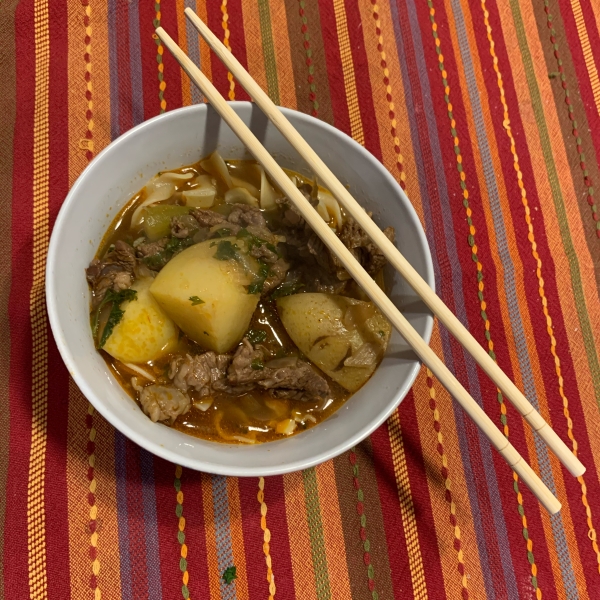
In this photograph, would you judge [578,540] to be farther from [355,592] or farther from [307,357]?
[307,357]

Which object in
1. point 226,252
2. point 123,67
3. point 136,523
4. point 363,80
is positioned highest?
point 123,67

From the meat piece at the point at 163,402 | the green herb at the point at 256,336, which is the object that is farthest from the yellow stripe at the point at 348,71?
the meat piece at the point at 163,402

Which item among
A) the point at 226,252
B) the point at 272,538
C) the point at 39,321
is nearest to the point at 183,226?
the point at 226,252

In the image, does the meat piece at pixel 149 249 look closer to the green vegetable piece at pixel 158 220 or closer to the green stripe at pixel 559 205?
the green vegetable piece at pixel 158 220

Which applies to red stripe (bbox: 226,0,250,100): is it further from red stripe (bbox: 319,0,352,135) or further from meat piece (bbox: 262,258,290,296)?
meat piece (bbox: 262,258,290,296)

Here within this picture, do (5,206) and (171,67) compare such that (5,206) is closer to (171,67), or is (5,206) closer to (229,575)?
(171,67)
